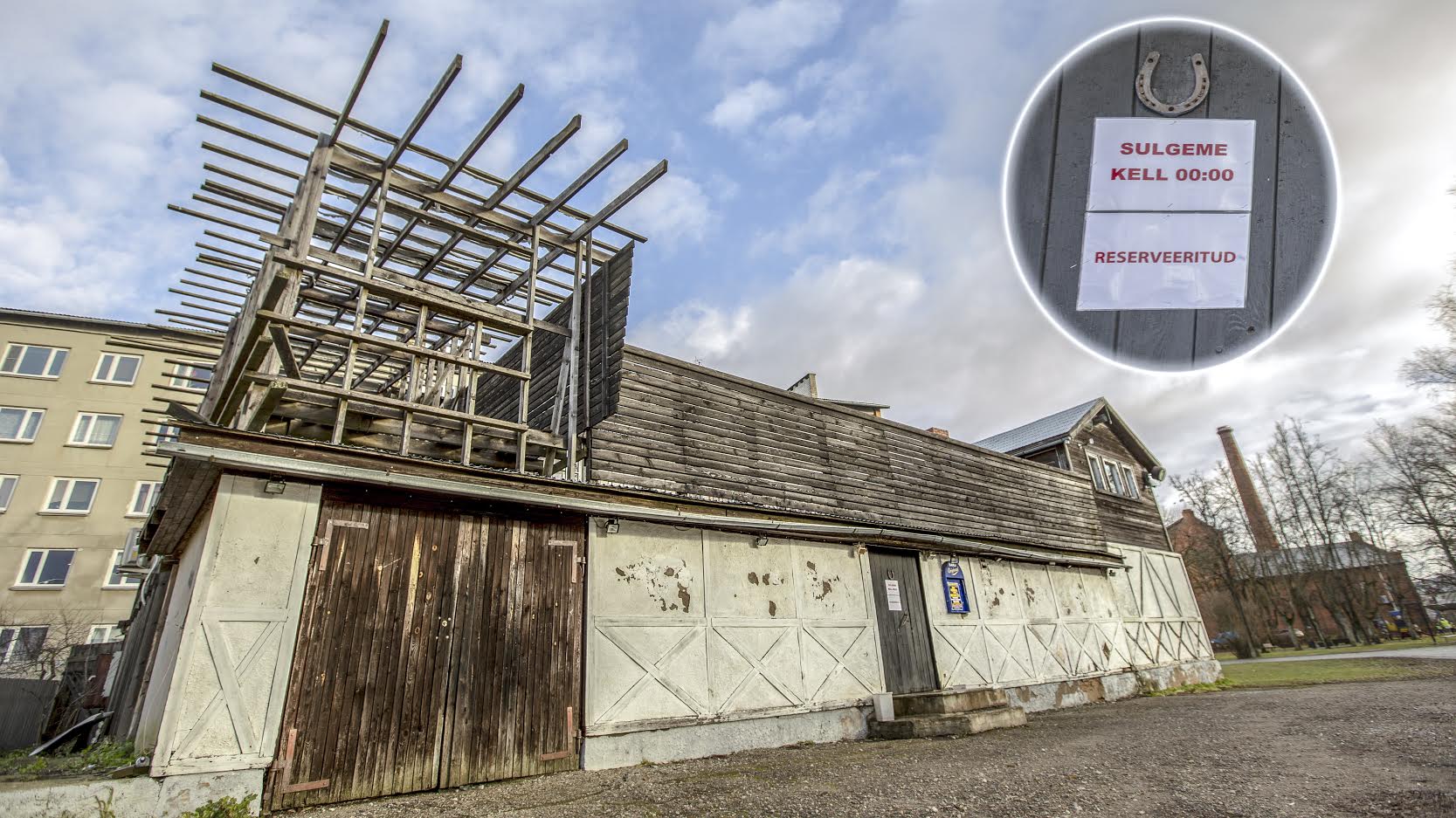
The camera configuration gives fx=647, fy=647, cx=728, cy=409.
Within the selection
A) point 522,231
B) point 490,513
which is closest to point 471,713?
point 490,513

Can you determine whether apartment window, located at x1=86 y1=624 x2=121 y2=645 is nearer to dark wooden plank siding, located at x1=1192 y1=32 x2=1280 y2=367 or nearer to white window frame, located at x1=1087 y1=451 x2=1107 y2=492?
dark wooden plank siding, located at x1=1192 y1=32 x2=1280 y2=367

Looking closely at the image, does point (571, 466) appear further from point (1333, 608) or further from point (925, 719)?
point (1333, 608)

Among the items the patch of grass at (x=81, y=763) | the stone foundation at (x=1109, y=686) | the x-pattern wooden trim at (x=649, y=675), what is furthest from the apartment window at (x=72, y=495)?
the stone foundation at (x=1109, y=686)

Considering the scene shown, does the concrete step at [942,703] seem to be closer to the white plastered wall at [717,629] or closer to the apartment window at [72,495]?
the white plastered wall at [717,629]

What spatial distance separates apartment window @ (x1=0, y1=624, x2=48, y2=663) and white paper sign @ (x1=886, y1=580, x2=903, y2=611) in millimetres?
25972

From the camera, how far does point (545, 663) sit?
6852 millimetres

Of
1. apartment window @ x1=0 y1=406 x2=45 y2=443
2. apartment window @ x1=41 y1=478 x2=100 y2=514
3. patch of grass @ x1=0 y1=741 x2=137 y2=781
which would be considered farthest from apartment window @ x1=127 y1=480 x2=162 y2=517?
patch of grass @ x1=0 y1=741 x2=137 y2=781

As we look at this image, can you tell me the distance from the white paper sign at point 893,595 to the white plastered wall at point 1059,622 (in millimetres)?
803

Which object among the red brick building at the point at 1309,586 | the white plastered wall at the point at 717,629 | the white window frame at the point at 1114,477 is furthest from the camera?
the red brick building at the point at 1309,586

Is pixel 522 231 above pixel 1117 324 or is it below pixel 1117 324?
above

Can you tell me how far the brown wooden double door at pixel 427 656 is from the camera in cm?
558

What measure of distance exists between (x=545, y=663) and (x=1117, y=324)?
664 centimetres

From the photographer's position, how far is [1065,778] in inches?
217

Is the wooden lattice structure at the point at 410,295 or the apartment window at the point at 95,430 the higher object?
the apartment window at the point at 95,430
